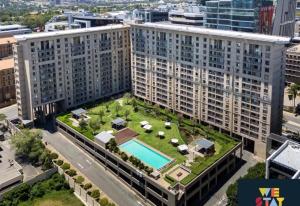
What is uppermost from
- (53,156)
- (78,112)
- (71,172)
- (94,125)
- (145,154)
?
(78,112)

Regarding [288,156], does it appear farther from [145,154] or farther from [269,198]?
[269,198]

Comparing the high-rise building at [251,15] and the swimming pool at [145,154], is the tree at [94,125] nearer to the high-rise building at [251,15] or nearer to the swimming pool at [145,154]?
the swimming pool at [145,154]

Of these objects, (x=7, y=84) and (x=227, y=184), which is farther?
(x=7, y=84)

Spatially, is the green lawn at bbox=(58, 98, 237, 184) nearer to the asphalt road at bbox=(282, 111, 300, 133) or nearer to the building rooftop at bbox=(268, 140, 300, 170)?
the building rooftop at bbox=(268, 140, 300, 170)

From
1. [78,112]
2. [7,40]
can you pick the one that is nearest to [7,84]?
[78,112]

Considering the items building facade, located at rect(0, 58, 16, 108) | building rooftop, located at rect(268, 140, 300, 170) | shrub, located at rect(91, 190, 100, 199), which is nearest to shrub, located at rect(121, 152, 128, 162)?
shrub, located at rect(91, 190, 100, 199)

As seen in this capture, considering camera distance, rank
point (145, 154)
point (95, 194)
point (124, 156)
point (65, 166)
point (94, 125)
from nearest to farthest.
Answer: point (95, 194) → point (124, 156) → point (65, 166) → point (145, 154) → point (94, 125)

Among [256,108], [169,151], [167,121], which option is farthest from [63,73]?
[256,108]
